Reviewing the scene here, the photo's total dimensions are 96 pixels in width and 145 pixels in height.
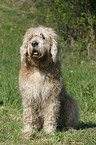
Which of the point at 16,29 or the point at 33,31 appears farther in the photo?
the point at 16,29

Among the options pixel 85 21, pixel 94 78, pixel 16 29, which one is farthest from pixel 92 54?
pixel 16 29

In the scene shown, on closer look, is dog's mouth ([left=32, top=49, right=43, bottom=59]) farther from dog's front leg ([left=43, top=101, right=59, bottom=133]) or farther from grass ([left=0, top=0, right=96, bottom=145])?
grass ([left=0, top=0, right=96, bottom=145])

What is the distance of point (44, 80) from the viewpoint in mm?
4004

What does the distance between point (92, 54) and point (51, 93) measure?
5203mm

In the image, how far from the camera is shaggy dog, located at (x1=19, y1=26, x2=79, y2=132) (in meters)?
3.93

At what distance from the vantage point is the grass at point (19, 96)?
3.90m

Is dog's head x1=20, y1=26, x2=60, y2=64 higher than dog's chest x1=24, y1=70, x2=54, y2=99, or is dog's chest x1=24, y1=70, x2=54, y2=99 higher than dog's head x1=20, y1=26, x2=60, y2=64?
dog's head x1=20, y1=26, x2=60, y2=64

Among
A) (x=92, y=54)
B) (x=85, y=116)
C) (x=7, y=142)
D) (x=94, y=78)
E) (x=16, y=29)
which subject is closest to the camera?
(x=7, y=142)

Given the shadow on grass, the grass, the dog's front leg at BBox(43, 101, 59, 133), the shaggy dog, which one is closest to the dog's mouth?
the shaggy dog

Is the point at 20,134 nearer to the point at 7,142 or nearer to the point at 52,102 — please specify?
the point at 7,142

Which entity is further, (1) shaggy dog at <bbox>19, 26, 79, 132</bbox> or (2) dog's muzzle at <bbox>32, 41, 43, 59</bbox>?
(1) shaggy dog at <bbox>19, 26, 79, 132</bbox>

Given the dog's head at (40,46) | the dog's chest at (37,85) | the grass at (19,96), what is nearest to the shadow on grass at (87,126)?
the grass at (19,96)

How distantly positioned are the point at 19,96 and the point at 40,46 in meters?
2.03

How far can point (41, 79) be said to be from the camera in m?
3.98
